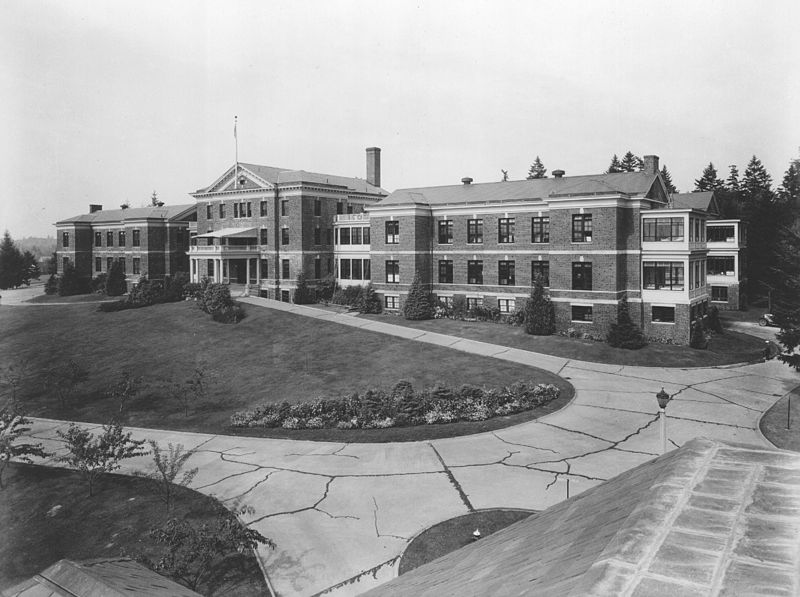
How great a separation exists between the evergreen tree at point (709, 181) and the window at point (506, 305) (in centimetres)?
5880

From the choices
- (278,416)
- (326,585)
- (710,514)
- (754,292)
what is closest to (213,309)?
(278,416)

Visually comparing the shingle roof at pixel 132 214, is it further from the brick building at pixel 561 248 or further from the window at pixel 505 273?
the window at pixel 505 273

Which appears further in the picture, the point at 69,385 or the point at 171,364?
the point at 171,364

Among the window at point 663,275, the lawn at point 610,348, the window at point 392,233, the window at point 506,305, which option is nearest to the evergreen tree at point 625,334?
the lawn at point 610,348

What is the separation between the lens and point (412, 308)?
40750mm

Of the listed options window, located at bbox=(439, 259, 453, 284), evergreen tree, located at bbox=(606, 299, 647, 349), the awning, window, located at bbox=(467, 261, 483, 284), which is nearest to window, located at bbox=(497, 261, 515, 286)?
window, located at bbox=(467, 261, 483, 284)

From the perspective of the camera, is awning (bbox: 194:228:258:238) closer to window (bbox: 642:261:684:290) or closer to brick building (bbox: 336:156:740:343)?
brick building (bbox: 336:156:740:343)

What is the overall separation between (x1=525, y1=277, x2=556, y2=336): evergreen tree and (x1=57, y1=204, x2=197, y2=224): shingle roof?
144ft

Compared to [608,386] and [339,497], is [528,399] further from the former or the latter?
[339,497]

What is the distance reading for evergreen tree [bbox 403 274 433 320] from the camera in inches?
1599

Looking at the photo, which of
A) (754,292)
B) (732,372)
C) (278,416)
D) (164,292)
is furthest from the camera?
(754,292)

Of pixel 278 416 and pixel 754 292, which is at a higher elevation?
pixel 754 292

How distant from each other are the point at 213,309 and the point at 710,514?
43.0m

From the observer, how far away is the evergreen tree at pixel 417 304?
4062cm
